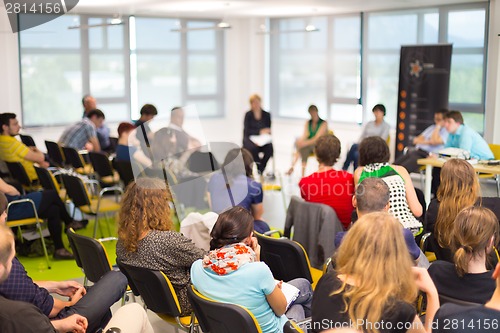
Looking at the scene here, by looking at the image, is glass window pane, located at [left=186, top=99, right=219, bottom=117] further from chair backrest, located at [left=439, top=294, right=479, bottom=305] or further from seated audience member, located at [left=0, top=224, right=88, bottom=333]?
seated audience member, located at [left=0, top=224, right=88, bottom=333]

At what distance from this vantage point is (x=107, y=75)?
40.9 ft

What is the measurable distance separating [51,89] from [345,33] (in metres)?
5.56

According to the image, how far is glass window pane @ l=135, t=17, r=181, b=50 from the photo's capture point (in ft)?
42.3

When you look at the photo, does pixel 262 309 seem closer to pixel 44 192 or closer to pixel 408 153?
pixel 44 192

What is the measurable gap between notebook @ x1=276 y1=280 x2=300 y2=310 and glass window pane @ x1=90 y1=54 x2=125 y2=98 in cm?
969

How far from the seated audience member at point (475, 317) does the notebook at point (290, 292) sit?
3.55ft

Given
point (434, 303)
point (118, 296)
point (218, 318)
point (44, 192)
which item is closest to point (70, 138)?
point (44, 192)

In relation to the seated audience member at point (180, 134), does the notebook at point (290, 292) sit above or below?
below

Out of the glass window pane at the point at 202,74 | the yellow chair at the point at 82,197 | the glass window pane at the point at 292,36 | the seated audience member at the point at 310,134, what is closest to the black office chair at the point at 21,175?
the yellow chair at the point at 82,197

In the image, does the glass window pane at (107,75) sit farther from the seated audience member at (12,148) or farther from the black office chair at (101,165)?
the seated audience member at (12,148)

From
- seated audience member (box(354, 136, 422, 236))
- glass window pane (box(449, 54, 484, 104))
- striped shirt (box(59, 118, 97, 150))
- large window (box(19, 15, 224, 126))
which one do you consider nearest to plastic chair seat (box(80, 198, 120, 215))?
striped shirt (box(59, 118, 97, 150))

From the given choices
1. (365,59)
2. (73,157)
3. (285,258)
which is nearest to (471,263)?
(285,258)

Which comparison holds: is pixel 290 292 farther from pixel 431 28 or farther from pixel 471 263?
pixel 431 28

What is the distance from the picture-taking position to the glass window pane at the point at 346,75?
1215cm
